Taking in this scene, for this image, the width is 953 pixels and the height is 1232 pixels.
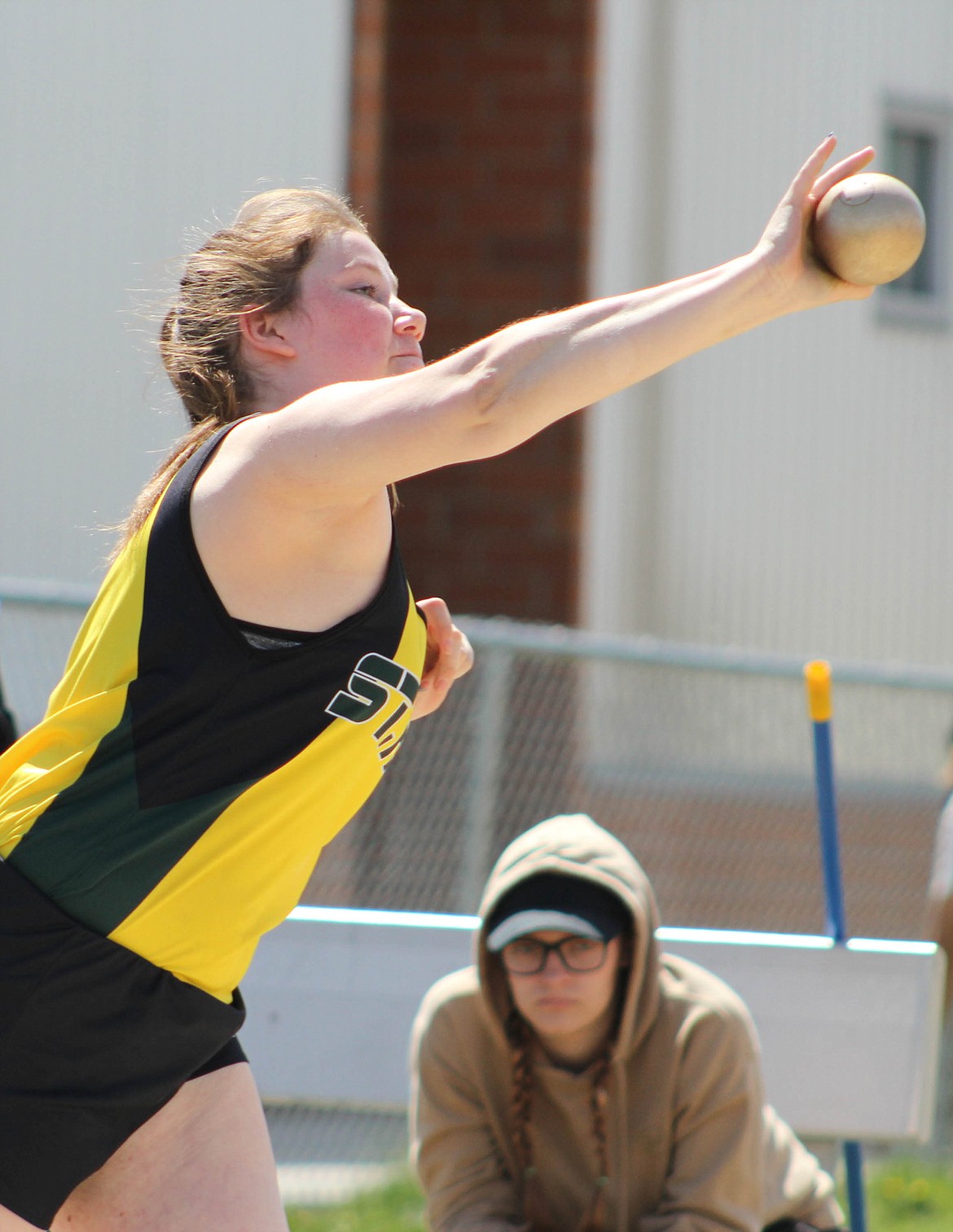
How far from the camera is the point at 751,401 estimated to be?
773 cm

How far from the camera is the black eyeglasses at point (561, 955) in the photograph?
3.36 meters

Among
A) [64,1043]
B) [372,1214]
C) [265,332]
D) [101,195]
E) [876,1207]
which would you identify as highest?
[265,332]

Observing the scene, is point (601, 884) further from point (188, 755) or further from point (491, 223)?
point (491, 223)

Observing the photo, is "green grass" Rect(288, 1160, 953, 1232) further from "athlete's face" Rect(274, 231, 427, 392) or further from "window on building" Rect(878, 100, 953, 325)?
"window on building" Rect(878, 100, 953, 325)

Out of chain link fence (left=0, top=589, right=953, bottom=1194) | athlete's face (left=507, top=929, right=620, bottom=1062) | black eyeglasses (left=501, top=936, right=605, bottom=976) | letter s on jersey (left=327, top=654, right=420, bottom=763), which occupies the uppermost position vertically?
letter s on jersey (left=327, top=654, right=420, bottom=763)

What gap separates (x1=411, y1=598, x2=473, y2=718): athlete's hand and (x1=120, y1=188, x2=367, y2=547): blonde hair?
0.39 m

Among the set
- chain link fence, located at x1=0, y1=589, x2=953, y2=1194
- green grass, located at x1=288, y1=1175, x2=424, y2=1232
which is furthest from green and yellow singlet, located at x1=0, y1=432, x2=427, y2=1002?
green grass, located at x1=288, y1=1175, x2=424, y2=1232

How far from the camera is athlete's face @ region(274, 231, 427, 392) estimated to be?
209cm

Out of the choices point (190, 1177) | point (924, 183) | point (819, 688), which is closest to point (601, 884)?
point (819, 688)

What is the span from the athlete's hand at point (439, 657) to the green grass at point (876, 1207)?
2890mm

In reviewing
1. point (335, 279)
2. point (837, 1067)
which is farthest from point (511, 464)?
point (335, 279)

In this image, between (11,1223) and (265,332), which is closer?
(11,1223)

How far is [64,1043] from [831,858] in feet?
7.06

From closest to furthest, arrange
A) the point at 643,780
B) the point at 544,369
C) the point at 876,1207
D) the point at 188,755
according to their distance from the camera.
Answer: the point at 544,369
the point at 188,755
the point at 876,1207
the point at 643,780
